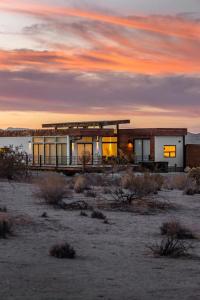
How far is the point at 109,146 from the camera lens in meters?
56.9

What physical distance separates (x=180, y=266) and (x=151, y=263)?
0.54 m

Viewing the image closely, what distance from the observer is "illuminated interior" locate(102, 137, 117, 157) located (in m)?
56.6

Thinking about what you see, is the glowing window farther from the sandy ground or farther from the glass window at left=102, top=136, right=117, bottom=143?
the sandy ground

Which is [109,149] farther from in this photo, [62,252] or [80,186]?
[62,252]

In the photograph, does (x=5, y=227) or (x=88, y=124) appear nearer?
(x=5, y=227)

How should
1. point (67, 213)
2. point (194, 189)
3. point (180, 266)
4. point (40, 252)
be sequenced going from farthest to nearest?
1. point (194, 189)
2. point (67, 213)
3. point (40, 252)
4. point (180, 266)

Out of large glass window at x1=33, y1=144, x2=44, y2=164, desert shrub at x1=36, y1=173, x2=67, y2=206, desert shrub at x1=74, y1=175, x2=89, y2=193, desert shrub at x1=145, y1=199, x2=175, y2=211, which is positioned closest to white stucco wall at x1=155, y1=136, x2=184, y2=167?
large glass window at x1=33, y1=144, x2=44, y2=164

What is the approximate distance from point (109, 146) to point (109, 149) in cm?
28

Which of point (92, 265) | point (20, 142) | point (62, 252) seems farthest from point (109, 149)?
point (92, 265)

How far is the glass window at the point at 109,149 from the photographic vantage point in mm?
56625

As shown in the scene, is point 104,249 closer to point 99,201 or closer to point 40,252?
point 40,252

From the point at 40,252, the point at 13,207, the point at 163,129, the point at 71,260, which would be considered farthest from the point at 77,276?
the point at 163,129

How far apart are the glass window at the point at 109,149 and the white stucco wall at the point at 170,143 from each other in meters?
4.04

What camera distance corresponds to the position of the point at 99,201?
23.3 meters
